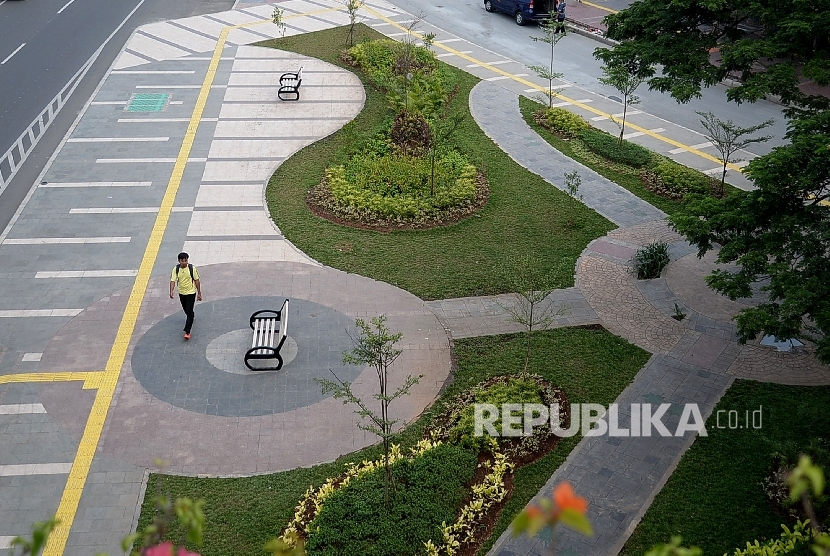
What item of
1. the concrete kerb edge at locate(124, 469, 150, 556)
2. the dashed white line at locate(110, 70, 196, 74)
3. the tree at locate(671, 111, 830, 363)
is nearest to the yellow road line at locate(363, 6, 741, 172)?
the dashed white line at locate(110, 70, 196, 74)

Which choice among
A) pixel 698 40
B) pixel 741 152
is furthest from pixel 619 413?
pixel 741 152

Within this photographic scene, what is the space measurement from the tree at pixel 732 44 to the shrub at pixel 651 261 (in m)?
2.98

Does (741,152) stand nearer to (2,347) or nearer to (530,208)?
(530,208)

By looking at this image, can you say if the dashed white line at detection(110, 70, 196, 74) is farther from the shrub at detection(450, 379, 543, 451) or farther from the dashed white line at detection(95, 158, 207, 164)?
the shrub at detection(450, 379, 543, 451)

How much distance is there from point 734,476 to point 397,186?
9.99 meters

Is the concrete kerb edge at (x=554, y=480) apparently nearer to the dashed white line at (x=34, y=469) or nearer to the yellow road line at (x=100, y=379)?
the yellow road line at (x=100, y=379)

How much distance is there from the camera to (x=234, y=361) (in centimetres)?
1338

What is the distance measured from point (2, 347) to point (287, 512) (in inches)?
240

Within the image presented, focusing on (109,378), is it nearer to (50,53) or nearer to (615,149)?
(615,149)

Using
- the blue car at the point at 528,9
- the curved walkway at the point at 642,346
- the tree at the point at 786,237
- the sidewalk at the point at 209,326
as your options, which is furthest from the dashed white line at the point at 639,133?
the tree at the point at 786,237

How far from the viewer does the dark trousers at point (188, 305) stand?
13.4 metres

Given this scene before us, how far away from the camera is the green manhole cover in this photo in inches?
918

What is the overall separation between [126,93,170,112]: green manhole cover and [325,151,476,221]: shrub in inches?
272

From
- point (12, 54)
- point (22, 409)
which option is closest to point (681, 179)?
point (22, 409)
